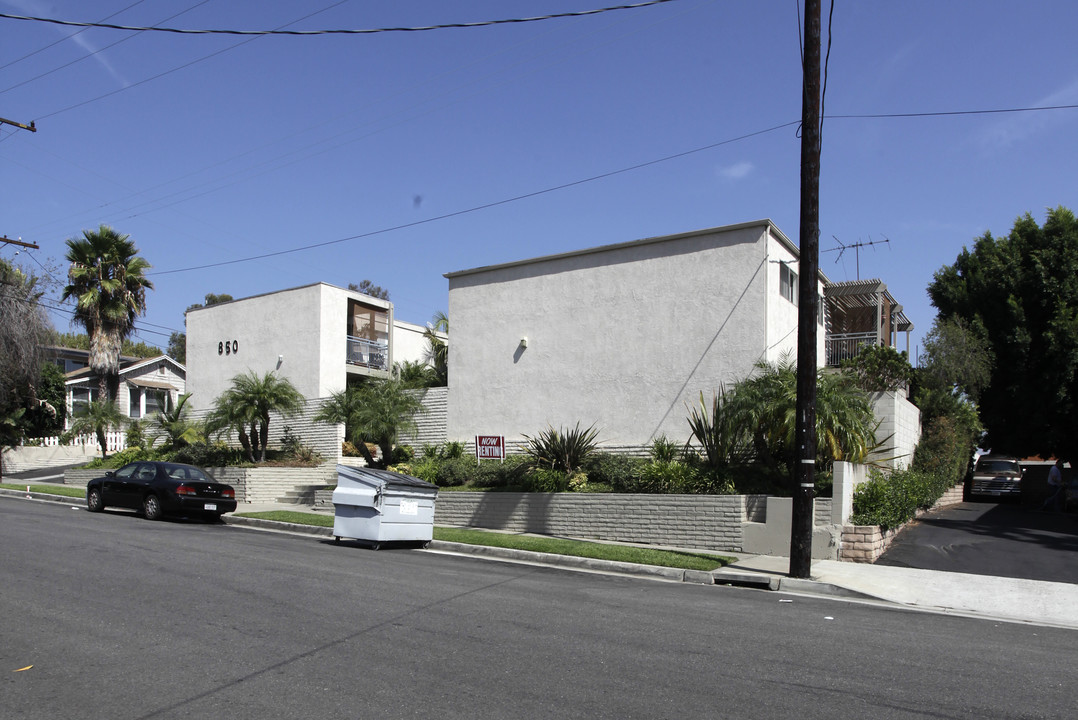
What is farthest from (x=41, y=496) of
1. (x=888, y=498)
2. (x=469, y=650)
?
(x=888, y=498)

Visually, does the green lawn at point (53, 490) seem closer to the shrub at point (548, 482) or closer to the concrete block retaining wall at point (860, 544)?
the shrub at point (548, 482)

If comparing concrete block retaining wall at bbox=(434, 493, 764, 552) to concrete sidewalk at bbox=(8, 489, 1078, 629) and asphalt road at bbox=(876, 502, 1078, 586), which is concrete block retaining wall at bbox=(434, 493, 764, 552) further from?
asphalt road at bbox=(876, 502, 1078, 586)

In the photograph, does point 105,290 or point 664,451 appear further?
point 105,290

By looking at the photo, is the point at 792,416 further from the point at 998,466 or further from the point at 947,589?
the point at 998,466

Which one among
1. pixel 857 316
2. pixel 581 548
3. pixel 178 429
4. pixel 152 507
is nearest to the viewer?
pixel 581 548

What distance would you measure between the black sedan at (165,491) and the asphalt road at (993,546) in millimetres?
14043

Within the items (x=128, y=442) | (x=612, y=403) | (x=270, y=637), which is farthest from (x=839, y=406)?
(x=128, y=442)

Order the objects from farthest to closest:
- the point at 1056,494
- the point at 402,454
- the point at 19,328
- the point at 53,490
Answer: the point at 19,328 → the point at 53,490 → the point at 402,454 → the point at 1056,494

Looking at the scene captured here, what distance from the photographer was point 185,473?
729 inches

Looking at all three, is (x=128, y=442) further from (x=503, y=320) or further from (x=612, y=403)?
(x=612, y=403)

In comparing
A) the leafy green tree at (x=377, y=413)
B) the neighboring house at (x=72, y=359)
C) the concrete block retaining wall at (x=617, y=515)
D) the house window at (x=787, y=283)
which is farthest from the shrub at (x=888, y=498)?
the neighboring house at (x=72, y=359)

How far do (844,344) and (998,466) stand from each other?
874cm

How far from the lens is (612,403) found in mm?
20172

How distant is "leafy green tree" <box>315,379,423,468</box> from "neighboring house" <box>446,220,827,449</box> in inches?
63.8
